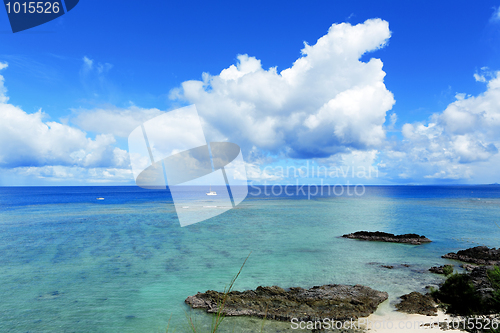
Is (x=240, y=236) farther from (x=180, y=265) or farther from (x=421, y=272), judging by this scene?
(x=421, y=272)

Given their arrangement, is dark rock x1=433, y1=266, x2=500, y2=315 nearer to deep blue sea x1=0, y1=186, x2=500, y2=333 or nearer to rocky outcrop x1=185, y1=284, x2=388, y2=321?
deep blue sea x1=0, y1=186, x2=500, y2=333

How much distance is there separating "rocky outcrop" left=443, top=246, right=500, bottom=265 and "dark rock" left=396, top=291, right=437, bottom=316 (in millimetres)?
9236

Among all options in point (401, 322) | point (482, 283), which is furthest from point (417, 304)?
point (482, 283)

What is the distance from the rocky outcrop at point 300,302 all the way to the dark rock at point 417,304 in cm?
76

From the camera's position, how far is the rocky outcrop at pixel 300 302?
31.7 feet

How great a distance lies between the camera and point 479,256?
17750 millimetres

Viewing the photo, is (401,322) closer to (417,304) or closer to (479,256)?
(417,304)

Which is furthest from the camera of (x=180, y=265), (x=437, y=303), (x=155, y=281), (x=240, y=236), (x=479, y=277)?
(x=240, y=236)

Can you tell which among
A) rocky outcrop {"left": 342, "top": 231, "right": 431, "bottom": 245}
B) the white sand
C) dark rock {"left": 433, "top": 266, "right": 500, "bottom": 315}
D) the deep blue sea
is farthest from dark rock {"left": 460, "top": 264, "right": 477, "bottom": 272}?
the white sand

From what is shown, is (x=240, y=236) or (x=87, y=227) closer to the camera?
(x=240, y=236)

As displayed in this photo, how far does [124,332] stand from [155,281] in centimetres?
481

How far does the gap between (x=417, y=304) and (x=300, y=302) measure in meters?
4.35

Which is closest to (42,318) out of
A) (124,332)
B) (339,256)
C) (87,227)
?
(124,332)

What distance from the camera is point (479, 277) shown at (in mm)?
13094
